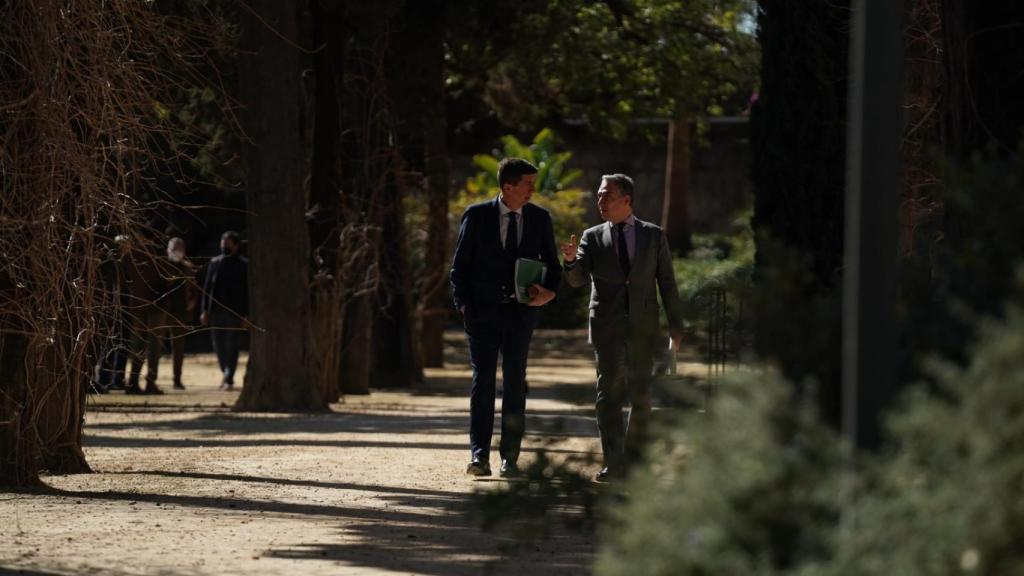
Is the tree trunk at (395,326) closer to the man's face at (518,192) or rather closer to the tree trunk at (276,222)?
the tree trunk at (276,222)

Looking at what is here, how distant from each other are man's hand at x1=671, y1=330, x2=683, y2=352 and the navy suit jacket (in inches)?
180

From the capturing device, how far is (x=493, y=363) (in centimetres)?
1089

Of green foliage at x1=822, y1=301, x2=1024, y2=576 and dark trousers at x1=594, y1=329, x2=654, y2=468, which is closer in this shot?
green foliage at x1=822, y1=301, x2=1024, y2=576

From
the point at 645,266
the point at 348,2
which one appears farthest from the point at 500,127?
the point at 645,266

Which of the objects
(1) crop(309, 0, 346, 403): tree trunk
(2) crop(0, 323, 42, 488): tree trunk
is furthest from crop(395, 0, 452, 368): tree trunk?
(2) crop(0, 323, 42, 488): tree trunk

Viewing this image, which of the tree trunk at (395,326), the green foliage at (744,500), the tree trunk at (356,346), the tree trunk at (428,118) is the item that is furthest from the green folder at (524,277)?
the tree trunk at (395,326)

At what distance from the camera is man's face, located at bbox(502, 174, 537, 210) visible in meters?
11.0

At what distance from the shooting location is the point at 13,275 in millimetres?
9633

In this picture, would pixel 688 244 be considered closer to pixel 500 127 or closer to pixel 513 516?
pixel 500 127

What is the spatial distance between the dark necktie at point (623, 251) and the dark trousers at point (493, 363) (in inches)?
29.3

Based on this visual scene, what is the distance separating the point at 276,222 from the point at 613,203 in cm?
774

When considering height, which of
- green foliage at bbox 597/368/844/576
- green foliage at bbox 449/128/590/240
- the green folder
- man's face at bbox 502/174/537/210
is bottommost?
green foliage at bbox 597/368/844/576

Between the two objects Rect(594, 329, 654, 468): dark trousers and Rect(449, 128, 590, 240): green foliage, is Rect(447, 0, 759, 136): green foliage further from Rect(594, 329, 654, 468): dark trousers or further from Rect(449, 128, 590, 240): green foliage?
Rect(594, 329, 654, 468): dark trousers

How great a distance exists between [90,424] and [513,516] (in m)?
11.6
